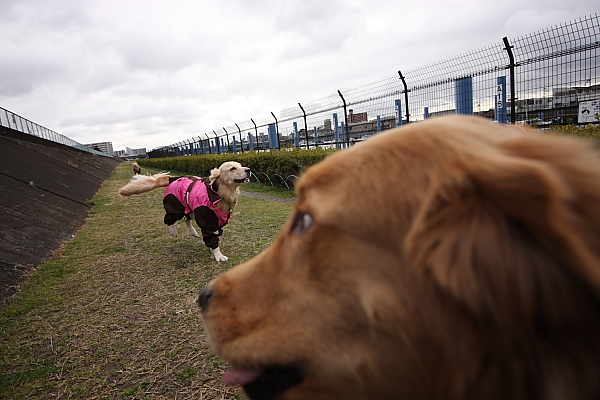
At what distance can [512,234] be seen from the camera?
0.80m

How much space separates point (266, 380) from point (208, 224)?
193 inches

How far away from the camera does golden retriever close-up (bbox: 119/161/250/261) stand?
6.06 m

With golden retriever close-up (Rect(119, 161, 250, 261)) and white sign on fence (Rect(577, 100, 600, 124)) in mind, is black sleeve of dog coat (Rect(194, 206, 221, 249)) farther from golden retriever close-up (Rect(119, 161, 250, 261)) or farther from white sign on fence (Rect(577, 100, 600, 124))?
white sign on fence (Rect(577, 100, 600, 124))

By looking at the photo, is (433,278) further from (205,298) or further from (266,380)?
(205,298)

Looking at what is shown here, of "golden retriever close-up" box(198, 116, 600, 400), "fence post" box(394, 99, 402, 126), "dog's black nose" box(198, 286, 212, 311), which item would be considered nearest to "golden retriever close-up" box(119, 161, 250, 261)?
"dog's black nose" box(198, 286, 212, 311)

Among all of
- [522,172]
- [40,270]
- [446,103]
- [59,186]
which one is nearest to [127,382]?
[522,172]

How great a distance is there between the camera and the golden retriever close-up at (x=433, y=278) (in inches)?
30.4

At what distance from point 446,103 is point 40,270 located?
9863 mm

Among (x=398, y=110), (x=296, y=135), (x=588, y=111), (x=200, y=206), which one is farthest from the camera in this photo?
(x=296, y=135)

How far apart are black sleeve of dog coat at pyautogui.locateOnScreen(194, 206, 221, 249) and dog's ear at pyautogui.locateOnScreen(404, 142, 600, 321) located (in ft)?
17.8

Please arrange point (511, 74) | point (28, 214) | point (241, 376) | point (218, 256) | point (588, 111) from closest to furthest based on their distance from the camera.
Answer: point (241, 376) < point (218, 256) < point (588, 111) < point (28, 214) < point (511, 74)

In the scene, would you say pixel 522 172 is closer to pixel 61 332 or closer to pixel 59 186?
pixel 61 332

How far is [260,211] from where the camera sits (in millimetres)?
9852

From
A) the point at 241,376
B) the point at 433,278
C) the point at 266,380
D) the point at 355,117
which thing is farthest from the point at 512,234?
the point at 355,117
